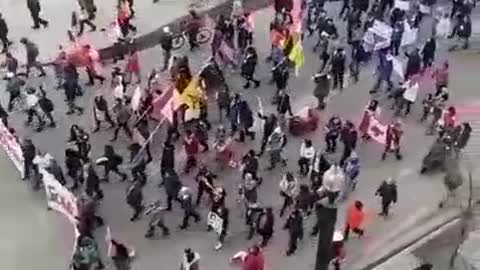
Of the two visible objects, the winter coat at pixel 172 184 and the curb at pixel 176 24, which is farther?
the curb at pixel 176 24

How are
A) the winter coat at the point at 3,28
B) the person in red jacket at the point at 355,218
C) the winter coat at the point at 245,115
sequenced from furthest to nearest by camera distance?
the winter coat at the point at 3,28
the winter coat at the point at 245,115
the person in red jacket at the point at 355,218

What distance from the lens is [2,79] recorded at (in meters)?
25.4

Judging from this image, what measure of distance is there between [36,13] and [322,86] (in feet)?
25.3

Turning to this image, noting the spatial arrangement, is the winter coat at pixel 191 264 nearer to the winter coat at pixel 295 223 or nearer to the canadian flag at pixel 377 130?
the winter coat at pixel 295 223

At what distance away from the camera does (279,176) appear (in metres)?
22.4

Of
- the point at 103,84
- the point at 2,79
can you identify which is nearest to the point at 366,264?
the point at 103,84

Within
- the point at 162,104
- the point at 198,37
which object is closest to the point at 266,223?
the point at 162,104

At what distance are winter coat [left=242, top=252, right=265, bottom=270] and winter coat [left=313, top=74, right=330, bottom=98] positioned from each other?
5.98 meters

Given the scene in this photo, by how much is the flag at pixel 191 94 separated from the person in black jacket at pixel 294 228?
13.1 ft

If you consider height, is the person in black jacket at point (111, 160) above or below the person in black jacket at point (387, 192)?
above

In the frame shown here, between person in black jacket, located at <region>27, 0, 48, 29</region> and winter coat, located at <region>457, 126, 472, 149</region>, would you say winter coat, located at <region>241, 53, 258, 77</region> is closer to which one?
winter coat, located at <region>457, 126, 472, 149</region>

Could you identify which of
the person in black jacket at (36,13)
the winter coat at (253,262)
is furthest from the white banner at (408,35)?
the person in black jacket at (36,13)

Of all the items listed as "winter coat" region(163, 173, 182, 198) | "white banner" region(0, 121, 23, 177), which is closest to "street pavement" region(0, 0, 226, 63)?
"white banner" region(0, 121, 23, 177)

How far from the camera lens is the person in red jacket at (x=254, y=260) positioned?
62.3 feet
